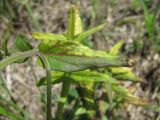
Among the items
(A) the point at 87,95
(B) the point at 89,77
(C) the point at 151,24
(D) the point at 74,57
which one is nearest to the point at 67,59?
(D) the point at 74,57

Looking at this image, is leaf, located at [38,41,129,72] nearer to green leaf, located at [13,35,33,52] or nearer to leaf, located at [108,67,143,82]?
green leaf, located at [13,35,33,52]

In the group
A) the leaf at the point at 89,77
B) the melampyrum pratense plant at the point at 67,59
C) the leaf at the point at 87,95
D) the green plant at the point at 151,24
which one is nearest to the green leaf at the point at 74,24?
the melampyrum pratense plant at the point at 67,59

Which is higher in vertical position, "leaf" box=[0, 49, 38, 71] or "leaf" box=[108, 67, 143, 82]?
"leaf" box=[0, 49, 38, 71]

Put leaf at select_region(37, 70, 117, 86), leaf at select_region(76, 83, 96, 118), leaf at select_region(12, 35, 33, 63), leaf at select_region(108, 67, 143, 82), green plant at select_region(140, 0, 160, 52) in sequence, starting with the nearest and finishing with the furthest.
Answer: leaf at select_region(12, 35, 33, 63) → leaf at select_region(37, 70, 117, 86) → leaf at select_region(76, 83, 96, 118) → leaf at select_region(108, 67, 143, 82) → green plant at select_region(140, 0, 160, 52)

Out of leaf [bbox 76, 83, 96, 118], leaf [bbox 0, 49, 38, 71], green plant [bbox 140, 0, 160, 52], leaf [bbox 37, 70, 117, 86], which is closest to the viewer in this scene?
leaf [bbox 0, 49, 38, 71]

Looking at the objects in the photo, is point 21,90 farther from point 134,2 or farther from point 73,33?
point 73,33

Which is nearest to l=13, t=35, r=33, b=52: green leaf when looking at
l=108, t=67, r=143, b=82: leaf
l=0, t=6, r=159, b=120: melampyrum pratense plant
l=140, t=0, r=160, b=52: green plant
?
l=0, t=6, r=159, b=120: melampyrum pratense plant

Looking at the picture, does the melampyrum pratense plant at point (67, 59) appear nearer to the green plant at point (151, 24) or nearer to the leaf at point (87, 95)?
the leaf at point (87, 95)

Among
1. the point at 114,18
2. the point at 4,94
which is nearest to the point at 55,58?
the point at 4,94

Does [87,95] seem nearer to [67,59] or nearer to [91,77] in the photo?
[91,77]
